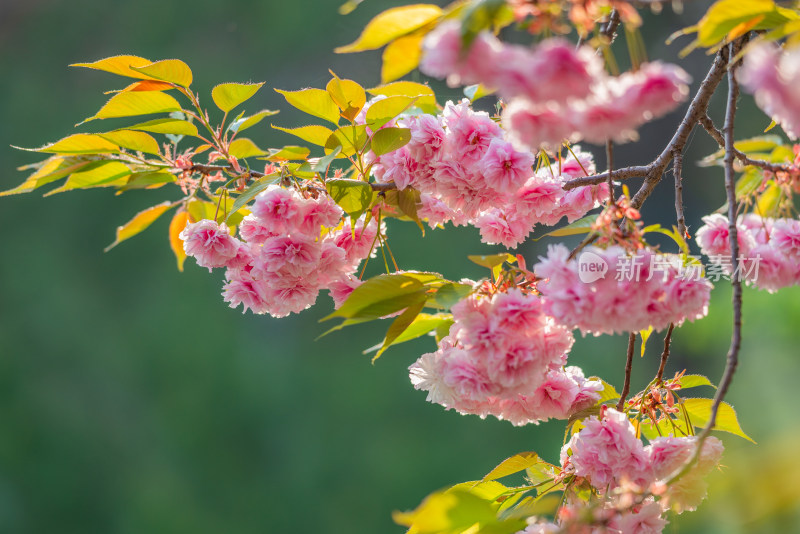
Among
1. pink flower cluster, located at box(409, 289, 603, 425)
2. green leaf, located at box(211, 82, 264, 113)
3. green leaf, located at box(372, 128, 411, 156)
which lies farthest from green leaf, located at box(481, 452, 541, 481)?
green leaf, located at box(211, 82, 264, 113)

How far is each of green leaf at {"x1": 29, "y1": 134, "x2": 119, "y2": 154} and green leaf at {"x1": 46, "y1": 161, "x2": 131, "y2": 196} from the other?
0.5 inches

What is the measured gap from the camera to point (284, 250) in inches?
20.9

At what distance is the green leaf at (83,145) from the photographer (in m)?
0.55

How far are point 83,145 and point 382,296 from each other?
0.30 m

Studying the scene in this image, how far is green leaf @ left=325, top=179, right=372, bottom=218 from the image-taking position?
520 millimetres

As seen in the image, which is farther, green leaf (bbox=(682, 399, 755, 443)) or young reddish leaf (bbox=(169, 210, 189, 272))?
young reddish leaf (bbox=(169, 210, 189, 272))

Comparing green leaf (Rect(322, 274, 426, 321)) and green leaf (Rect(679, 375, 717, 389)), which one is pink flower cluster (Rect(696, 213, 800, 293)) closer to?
green leaf (Rect(679, 375, 717, 389))

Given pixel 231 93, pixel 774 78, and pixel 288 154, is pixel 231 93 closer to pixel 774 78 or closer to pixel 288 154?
pixel 288 154

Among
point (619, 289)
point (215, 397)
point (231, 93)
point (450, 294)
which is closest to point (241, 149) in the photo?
point (231, 93)

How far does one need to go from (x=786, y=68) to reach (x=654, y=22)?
3830 millimetres

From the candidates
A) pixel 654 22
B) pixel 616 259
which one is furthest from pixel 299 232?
pixel 654 22

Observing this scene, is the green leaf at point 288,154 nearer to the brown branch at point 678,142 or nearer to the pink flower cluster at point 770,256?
the brown branch at point 678,142

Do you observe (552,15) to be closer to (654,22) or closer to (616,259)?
(616,259)

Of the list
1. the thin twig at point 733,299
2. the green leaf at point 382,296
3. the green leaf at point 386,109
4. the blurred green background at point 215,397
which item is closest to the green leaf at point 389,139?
the green leaf at point 386,109
